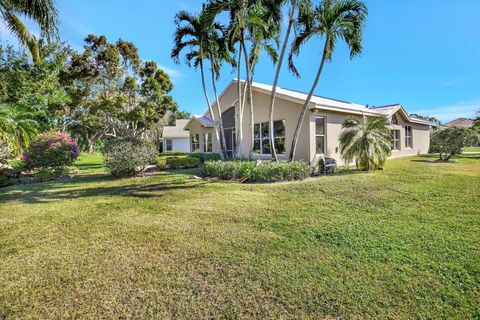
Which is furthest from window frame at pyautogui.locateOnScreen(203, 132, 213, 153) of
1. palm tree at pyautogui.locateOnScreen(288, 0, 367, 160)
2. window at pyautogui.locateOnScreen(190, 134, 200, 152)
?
palm tree at pyautogui.locateOnScreen(288, 0, 367, 160)

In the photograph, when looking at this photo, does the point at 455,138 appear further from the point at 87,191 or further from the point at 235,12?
the point at 87,191

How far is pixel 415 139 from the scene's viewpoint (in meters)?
21.5

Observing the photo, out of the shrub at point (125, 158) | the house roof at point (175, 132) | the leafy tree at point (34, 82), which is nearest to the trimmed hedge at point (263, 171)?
the shrub at point (125, 158)

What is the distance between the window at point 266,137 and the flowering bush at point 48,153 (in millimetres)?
10837

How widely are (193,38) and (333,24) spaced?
749cm

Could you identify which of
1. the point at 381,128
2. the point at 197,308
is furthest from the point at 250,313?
the point at 381,128

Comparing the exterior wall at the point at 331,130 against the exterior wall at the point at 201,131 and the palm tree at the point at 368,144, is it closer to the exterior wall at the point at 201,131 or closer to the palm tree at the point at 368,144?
the palm tree at the point at 368,144

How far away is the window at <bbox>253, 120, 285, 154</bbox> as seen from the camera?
1430 centimetres

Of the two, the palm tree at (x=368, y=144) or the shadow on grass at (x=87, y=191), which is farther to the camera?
the palm tree at (x=368, y=144)

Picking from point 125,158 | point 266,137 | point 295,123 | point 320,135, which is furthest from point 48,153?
point 320,135

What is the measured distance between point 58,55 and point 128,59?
17.5 feet

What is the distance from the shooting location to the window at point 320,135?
13.4 m

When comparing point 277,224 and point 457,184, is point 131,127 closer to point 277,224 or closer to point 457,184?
point 277,224

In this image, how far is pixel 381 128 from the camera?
470 inches
